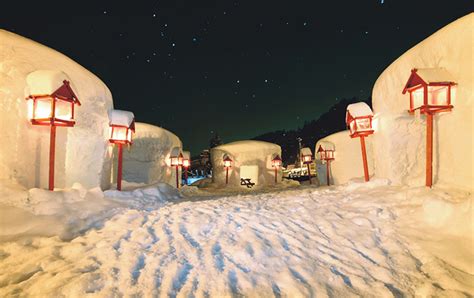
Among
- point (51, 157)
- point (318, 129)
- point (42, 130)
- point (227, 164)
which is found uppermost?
point (318, 129)

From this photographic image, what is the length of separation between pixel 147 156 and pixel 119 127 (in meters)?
6.96

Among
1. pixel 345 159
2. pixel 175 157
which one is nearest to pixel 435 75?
pixel 345 159

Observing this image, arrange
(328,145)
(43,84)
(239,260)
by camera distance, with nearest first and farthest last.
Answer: (239,260) < (43,84) < (328,145)

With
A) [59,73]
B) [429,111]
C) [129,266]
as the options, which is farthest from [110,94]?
[429,111]

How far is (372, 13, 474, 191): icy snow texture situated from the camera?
190 inches

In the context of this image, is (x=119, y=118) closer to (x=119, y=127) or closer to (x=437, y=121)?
(x=119, y=127)

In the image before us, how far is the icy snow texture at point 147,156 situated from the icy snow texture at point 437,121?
1283cm

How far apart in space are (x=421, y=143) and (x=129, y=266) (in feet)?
24.1

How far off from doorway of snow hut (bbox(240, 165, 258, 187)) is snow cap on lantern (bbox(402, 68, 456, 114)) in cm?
1716

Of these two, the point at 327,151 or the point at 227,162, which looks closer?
the point at 327,151

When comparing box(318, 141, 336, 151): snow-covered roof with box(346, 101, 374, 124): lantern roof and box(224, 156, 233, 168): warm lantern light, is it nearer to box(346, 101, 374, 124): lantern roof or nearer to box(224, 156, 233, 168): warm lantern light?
box(346, 101, 374, 124): lantern roof

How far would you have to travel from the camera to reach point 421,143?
21.1 ft

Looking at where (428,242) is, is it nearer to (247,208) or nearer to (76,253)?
(247,208)

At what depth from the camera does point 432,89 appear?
5375mm
